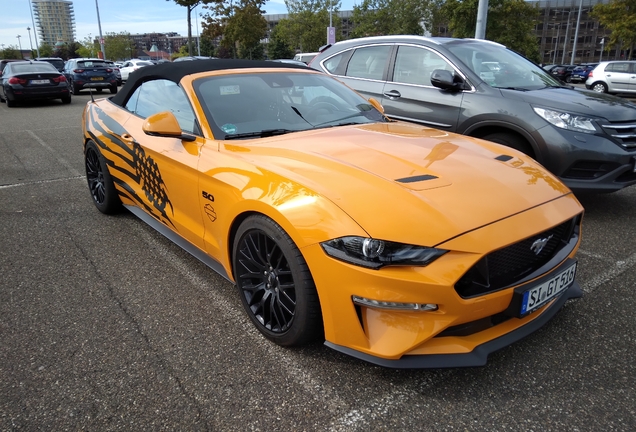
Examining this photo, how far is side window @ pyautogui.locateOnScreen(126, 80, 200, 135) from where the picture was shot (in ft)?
10.5

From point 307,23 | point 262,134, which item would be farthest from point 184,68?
point 307,23

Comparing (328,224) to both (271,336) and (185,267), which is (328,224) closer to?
(271,336)

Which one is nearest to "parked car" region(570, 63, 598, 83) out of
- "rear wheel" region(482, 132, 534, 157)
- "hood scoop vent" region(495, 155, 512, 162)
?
"rear wheel" region(482, 132, 534, 157)

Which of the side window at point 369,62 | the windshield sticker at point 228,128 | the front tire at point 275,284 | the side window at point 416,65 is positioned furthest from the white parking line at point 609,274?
the side window at point 369,62

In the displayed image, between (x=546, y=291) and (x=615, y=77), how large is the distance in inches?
818

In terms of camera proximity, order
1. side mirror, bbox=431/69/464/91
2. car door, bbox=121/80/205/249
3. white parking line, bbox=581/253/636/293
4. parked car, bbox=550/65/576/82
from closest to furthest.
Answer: car door, bbox=121/80/205/249
white parking line, bbox=581/253/636/293
side mirror, bbox=431/69/464/91
parked car, bbox=550/65/576/82

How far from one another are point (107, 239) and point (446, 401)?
317 cm

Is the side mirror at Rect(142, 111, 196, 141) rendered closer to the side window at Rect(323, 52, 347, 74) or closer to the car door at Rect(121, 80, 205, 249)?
the car door at Rect(121, 80, 205, 249)

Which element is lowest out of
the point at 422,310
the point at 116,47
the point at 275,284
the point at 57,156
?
the point at 57,156

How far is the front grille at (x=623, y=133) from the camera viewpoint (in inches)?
171

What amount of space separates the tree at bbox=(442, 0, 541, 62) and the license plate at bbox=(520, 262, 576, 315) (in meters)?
30.5

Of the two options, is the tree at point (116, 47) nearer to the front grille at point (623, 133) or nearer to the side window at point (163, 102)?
the side window at point (163, 102)

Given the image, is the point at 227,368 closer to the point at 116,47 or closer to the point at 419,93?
the point at 419,93

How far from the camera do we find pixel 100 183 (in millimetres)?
4656
